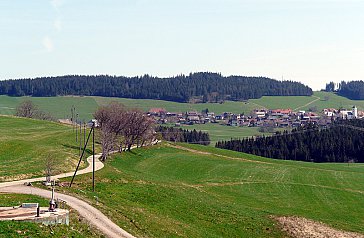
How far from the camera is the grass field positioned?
7112cm

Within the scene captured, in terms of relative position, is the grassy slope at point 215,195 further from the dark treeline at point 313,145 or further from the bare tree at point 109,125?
the dark treeline at point 313,145

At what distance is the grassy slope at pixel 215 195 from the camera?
54.9m

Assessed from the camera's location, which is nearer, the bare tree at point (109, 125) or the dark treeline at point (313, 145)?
the bare tree at point (109, 125)

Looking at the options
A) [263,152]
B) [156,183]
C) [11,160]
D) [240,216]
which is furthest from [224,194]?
[263,152]

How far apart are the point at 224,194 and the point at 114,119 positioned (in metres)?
33.6

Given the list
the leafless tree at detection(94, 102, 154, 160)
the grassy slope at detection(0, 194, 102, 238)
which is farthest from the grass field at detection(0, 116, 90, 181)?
the grassy slope at detection(0, 194, 102, 238)

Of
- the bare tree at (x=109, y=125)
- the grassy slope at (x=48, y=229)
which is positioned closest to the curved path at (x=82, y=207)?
the grassy slope at (x=48, y=229)

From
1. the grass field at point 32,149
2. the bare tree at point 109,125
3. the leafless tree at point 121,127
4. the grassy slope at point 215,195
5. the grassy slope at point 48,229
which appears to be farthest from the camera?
the leafless tree at point 121,127

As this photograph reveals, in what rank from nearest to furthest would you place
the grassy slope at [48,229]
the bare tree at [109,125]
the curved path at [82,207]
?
the grassy slope at [48,229]
the curved path at [82,207]
the bare tree at [109,125]

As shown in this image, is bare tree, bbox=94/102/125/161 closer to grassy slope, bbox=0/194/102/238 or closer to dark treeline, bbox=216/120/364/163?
grassy slope, bbox=0/194/102/238

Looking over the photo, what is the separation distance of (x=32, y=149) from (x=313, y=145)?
105 meters

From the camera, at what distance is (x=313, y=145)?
17162cm

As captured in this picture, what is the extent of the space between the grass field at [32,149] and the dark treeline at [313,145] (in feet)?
218

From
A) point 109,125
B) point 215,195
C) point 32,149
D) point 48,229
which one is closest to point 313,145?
point 109,125
